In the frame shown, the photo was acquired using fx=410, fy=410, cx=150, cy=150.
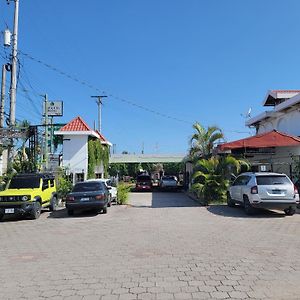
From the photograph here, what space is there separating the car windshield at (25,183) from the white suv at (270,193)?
29.8 ft

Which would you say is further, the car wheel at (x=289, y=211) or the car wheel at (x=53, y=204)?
the car wheel at (x=53, y=204)

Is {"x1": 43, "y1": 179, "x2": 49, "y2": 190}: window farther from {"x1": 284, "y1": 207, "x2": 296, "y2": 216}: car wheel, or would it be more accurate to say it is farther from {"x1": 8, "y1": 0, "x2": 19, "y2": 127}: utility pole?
{"x1": 284, "y1": 207, "x2": 296, "y2": 216}: car wheel

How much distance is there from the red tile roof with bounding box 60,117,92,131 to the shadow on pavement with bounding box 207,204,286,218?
52.8 feet

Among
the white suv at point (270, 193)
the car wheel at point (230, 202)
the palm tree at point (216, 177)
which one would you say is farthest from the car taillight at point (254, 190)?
the palm tree at point (216, 177)

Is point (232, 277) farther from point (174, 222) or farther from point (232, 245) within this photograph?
point (174, 222)

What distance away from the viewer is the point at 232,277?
6.98 meters

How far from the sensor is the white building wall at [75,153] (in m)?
32.1

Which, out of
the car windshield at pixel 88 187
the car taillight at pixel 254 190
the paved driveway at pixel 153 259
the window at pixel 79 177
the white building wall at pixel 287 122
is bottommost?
the paved driveway at pixel 153 259

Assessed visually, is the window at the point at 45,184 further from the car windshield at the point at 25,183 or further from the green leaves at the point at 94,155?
the green leaves at the point at 94,155

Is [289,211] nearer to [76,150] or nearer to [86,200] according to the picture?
[86,200]

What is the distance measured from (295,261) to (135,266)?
3.23m

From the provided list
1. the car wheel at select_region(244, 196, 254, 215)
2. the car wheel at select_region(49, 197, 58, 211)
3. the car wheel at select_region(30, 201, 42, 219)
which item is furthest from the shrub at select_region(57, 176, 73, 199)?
the car wheel at select_region(244, 196, 254, 215)

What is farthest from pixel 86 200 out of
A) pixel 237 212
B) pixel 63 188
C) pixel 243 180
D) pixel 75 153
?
pixel 75 153

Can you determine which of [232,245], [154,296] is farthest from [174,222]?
[154,296]
